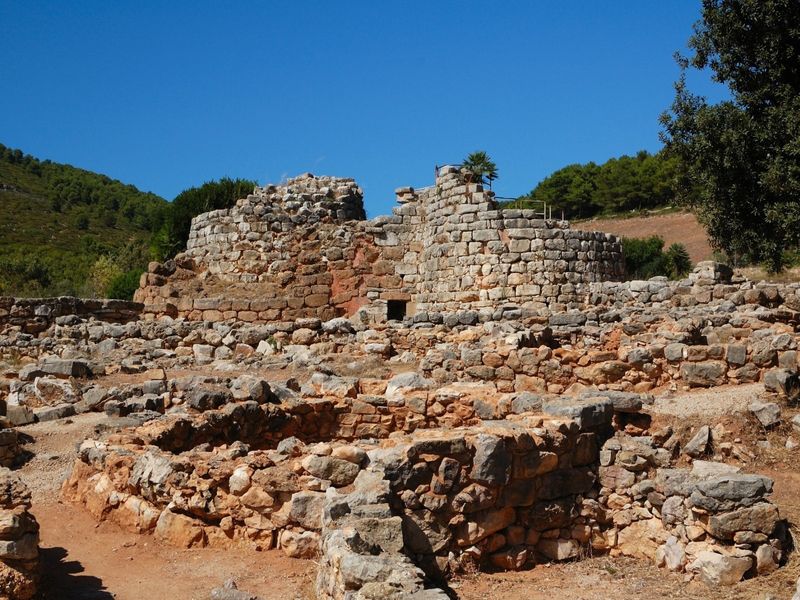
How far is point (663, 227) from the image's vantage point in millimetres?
51438

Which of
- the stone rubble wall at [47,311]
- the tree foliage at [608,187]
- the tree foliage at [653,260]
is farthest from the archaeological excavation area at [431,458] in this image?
the tree foliage at [608,187]

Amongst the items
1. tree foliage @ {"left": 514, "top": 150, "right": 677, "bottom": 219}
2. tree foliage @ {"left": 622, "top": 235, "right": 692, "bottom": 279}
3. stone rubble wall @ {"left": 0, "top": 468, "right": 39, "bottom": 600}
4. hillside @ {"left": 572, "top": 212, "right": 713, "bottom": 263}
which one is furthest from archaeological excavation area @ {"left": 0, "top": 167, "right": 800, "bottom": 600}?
tree foliage @ {"left": 514, "top": 150, "right": 677, "bottom": 219}

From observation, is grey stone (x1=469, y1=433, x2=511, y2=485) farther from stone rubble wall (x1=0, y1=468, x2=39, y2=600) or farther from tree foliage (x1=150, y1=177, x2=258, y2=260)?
tree foliage (x1=150, y1=177, x2=258, y2=260)

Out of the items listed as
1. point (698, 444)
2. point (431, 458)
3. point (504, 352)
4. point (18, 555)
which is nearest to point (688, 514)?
point (698, 444)

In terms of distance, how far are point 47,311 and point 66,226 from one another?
41.2 metres

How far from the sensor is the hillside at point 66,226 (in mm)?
38281

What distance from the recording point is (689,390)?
10.8 m

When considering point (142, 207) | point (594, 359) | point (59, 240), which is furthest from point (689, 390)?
point (142, 207)

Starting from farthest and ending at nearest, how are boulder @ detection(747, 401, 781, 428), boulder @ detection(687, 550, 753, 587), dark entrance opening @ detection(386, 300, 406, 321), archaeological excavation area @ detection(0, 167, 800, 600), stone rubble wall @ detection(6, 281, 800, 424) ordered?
dark entrance opening @ detection(386, 300, 406, 321) < stone rubble wall @ detection(6, 281, 800, 424) < boulder @ detection(747, 401, 781, 428) < boulder @ detection(687, 550, 753, 587) < archaeological excavation area @ detection(0, 167, 800, 600)

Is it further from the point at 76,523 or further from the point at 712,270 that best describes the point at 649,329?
the point at 76,523

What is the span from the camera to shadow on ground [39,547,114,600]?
5.13 meters

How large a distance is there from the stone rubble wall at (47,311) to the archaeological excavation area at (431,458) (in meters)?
1.24

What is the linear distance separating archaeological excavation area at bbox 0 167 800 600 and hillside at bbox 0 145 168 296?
2361cm

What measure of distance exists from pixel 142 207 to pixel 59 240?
15.4 metres
